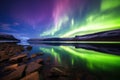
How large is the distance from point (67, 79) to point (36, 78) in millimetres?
1390

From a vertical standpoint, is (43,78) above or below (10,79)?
below

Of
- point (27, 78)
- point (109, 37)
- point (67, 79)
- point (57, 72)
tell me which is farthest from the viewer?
point (109, 37)

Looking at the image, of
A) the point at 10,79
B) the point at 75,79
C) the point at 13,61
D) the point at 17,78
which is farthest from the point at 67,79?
the point at 13,61

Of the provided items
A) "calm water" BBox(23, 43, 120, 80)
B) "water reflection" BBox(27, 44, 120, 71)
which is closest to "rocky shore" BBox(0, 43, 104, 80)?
"calm water" BBox(23, 43, 120, 80)

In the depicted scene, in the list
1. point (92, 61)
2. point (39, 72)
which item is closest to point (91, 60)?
point (92, 61)

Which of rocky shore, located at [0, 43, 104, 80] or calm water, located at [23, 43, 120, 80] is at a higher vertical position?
rocky shore, located at [0, 43, 104, 80]

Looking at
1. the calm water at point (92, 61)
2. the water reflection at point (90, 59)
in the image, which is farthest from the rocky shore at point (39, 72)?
the water reflection at point (90, 59)

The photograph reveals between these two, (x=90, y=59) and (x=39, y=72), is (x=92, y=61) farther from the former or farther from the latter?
(x=39, y=72)

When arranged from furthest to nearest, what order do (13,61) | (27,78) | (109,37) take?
(109,37) → (13,61) → (27,78)

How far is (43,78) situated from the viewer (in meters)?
3.55

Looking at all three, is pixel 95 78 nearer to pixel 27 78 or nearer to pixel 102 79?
pixel 102 79

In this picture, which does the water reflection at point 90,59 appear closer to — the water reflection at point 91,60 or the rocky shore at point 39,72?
the water reflection at point 91,60

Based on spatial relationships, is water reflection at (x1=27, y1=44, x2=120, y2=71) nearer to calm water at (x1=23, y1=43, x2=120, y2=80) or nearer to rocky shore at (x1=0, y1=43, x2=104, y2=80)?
calm water at (x1=23, y1=43, x2=120, y2=80)

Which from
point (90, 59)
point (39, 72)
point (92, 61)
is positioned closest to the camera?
point (39, 72)
